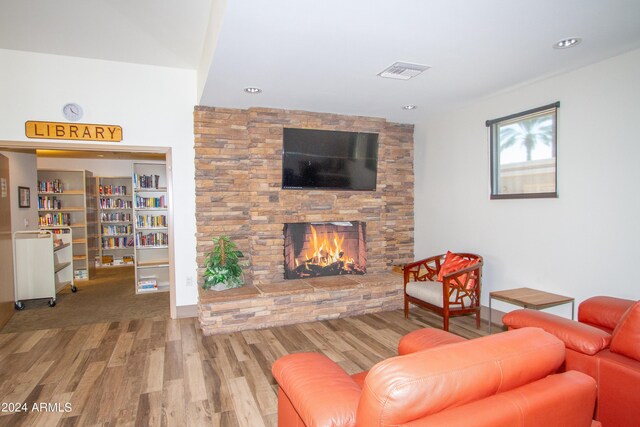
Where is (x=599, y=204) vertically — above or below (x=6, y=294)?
above

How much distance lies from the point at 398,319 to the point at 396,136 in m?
2.61

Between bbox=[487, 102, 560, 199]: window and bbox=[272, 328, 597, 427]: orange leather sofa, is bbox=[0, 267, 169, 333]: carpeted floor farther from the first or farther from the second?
bbox=[487, 102, 560, 199]: window

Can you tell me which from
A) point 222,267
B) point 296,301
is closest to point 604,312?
point 296,301

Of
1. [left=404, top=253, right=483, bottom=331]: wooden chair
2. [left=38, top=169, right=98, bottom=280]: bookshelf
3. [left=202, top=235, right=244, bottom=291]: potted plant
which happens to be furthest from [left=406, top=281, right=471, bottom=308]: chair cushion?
[left=38, top=169, right=98, bottom=280]: bookshelf

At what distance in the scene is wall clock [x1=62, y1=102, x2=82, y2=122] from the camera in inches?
155

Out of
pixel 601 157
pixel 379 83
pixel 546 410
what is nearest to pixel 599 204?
pixel 601 157

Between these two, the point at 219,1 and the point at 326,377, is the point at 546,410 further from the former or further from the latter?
the point at 219,1

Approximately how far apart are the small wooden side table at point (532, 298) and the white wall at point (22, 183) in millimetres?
6021

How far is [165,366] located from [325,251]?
7.86 ft

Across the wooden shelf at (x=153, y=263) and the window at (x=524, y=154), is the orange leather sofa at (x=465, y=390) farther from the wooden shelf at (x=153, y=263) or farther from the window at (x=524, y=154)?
the wooden shelf at (x=153, y=263)

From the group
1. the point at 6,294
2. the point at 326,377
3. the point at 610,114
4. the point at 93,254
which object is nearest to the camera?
the point at 326,377

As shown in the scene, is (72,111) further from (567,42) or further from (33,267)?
(567,42)

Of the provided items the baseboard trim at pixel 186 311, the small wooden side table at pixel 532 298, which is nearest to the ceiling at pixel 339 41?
the small wooden side table at pixel 532 298

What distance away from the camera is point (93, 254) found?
813 cm
